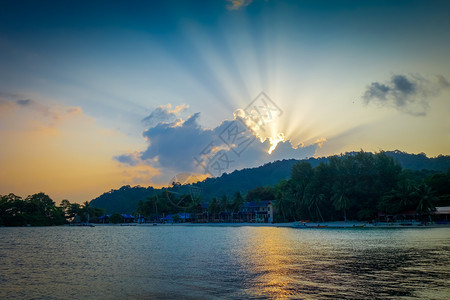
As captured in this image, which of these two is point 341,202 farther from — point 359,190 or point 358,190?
point 359,190

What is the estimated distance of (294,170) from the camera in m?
105

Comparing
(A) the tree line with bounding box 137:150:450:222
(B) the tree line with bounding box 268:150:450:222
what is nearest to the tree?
(A) the tree line with bounding box 137:150:450:222

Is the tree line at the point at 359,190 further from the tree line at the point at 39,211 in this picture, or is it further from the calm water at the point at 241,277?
the tree line at the point at 39,211

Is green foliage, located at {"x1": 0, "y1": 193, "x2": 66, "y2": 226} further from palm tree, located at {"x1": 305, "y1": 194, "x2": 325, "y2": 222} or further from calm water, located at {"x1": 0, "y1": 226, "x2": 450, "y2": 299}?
calm water, located at {"x1": 0, "y1": 226, "x2": 450, "y2": 299}

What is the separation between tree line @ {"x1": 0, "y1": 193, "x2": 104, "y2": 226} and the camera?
14475 centimetres

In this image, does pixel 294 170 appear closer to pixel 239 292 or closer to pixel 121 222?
pixel 239 292

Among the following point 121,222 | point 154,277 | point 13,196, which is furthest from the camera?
point 121,222

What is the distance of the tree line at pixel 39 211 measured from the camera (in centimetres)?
14475

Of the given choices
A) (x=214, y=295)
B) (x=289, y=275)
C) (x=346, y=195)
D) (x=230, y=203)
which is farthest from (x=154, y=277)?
Result: (x=230, y=203)

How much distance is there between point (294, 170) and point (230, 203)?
134 feet

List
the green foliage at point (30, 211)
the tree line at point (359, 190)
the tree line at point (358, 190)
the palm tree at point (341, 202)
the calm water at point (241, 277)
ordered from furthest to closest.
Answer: the green foliage at point (30, 211) → the palm tree at point (341, 202) → the tree line at point (358, 190) → the tree line at point (359, 190) → the calm water at point (241, 277)

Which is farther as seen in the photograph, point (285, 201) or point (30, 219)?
point (30, 219)

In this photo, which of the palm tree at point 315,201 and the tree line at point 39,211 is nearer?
the palm tree at point 315,201

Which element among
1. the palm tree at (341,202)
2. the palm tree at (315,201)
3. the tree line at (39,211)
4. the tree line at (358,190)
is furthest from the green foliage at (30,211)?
the palm tree at (341,202)
